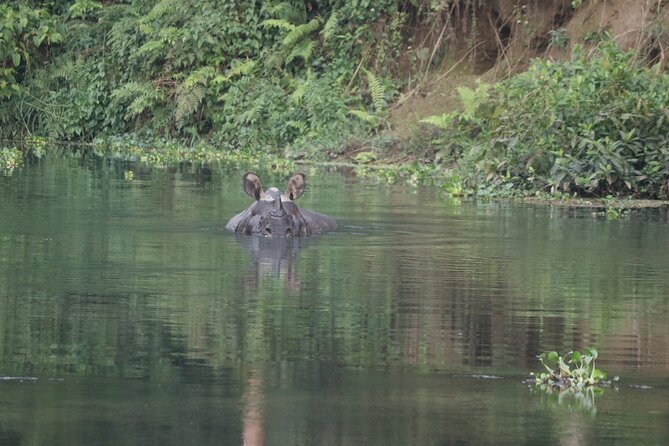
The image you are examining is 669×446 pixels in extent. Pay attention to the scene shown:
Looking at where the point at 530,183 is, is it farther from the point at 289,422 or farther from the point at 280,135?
the point at 289,422

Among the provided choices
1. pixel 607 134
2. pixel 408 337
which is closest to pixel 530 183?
pixel 607 134

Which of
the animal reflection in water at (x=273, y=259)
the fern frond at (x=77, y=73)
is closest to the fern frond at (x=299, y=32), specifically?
the fern frond at (x=77, y=73)

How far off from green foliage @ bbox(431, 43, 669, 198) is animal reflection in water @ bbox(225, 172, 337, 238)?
4966 millimetres

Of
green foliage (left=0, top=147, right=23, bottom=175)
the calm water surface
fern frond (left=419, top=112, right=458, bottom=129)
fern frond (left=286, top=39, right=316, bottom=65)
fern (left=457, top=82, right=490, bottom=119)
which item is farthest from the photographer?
fern frond (left=286, top=39, right=316, bottom=65)

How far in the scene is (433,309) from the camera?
33.3ft

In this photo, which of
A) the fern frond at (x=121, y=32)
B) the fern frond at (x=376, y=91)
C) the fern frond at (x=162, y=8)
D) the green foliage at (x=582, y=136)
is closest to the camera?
the green foliage at (x=582, y=136)

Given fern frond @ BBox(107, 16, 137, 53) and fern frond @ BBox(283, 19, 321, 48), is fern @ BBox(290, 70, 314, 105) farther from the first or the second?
fern frond @ BBox(107, 16, 137, 53)

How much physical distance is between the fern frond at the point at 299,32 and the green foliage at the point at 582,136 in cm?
1003

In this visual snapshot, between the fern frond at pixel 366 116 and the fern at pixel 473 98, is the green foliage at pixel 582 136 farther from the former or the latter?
the fern frond at pixel 366 116

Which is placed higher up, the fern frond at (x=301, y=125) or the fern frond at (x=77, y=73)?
the fern frond at (x=77, y=73)

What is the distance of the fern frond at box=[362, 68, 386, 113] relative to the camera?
29391mm

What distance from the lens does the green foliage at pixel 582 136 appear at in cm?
1956

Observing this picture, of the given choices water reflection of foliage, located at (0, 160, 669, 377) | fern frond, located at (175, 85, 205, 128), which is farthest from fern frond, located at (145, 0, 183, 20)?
water reflection of foliage, located at (0, 160, 669, 377)

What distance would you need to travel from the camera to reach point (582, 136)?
66.5ft
